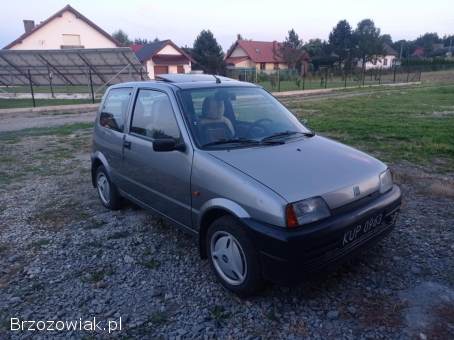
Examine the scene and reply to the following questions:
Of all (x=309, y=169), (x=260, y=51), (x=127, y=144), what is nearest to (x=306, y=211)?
(x=309, y=169)

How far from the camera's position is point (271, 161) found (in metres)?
3.02

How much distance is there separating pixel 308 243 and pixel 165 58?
43.5m

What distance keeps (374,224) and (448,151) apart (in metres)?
5.41

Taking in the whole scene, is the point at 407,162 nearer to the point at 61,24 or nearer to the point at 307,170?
the point at 307,170

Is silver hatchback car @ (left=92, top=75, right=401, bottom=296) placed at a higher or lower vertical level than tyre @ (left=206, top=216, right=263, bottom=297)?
higher

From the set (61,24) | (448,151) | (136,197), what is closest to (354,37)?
(61,24)

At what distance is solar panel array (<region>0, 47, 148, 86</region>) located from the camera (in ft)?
77.7

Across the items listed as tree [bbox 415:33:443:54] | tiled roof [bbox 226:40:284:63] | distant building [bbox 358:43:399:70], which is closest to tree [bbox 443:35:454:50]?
tree [bbox 415:33:443:54]

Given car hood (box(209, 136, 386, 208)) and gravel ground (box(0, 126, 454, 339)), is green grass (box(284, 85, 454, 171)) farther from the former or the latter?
car hood (box(209, 136, 386, 208))

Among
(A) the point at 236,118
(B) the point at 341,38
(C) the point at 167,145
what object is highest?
(B) the point at 341,38

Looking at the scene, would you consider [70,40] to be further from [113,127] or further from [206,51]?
[113,127]

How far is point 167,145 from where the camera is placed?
325 cm

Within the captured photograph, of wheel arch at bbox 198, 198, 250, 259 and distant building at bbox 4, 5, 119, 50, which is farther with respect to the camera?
distant building at bbox 4, 5, 119, 50

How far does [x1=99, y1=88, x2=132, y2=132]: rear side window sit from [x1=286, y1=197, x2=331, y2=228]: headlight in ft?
8.77
